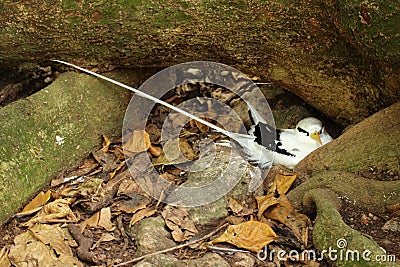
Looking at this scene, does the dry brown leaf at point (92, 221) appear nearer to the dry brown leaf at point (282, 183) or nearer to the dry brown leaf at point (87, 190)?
the dry brown leaf at point (87, 190)

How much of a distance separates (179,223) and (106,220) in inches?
20.0

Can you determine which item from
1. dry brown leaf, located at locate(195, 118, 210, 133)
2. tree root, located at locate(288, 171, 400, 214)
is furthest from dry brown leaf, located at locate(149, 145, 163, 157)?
tree root, located at locate(288, 171, 400, 214)

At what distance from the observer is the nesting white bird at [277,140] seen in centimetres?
408

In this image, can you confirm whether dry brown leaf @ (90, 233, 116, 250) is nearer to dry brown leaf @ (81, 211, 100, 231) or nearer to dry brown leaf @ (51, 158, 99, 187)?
dry brown leaf @ (81, 211, 100, 231)

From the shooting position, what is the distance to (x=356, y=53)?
3.48m

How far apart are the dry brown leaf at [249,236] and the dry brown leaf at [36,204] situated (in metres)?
1.27

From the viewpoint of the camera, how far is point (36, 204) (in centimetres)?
373

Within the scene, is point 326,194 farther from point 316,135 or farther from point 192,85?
point 192,85

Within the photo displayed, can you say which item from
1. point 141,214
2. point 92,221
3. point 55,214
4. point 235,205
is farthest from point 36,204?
point 235,205

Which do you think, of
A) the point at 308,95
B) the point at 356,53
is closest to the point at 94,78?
the point at 308,95

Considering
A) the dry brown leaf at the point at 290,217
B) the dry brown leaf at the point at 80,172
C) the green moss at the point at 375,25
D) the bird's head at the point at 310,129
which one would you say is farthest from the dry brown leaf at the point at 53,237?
the green moss at the point at 375,25

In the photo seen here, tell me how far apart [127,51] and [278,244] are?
1806 mm

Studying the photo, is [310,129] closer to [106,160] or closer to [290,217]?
[290,217]

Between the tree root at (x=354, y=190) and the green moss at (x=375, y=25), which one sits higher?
the green moss at (x=375, y=25)
